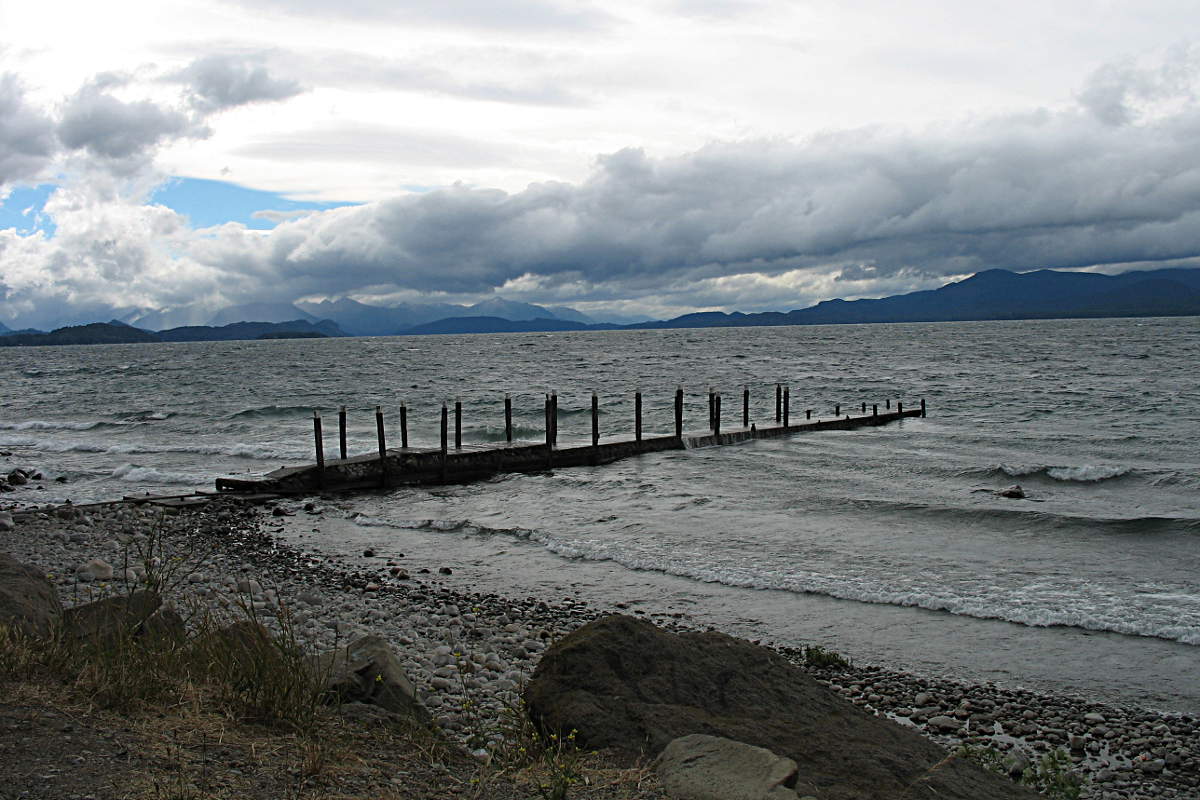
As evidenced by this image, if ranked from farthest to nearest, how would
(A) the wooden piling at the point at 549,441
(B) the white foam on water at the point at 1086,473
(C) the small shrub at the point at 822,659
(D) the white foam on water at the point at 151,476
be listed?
(A) the wooden piling at the point at 549,441
(D) the white foam on water at the point at 151,476
(B) the white foam on water at the point at 1086,473
(C) the small shrub at the point at 822,659

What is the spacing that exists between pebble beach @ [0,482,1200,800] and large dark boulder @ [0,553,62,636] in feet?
1.20

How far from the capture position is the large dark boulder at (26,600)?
6172 mm

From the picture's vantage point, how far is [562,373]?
255 ft

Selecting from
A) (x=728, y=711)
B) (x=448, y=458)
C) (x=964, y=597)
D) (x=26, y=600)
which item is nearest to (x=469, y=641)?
(x=26, y=600)

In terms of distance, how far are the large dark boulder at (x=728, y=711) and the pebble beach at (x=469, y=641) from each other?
2.47ft

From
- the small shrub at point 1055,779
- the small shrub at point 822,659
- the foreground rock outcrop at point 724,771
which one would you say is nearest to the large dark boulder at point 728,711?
the foreground rock outcrop at point 724,771

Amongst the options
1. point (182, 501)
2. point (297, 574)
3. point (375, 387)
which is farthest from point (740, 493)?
point (375, 387)

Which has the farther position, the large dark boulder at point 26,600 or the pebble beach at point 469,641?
the pebble beach at point 469,641

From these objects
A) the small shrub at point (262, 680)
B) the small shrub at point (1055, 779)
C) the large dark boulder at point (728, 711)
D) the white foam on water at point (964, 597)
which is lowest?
the white foam on water at point (964, 597)

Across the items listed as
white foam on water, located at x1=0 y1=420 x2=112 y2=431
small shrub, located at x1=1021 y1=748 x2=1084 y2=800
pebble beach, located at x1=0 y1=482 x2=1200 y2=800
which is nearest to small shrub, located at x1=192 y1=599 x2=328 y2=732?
pebble beach, located at x1=0 y1=482 x2=1200 y2=800

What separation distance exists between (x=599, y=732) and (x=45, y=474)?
85.2 feet

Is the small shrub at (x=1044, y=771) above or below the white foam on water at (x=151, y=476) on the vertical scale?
below

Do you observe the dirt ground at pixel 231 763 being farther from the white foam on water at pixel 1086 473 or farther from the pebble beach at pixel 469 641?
the white foam on water at pixel 1086 473

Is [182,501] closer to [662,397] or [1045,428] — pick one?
[1045,428]
